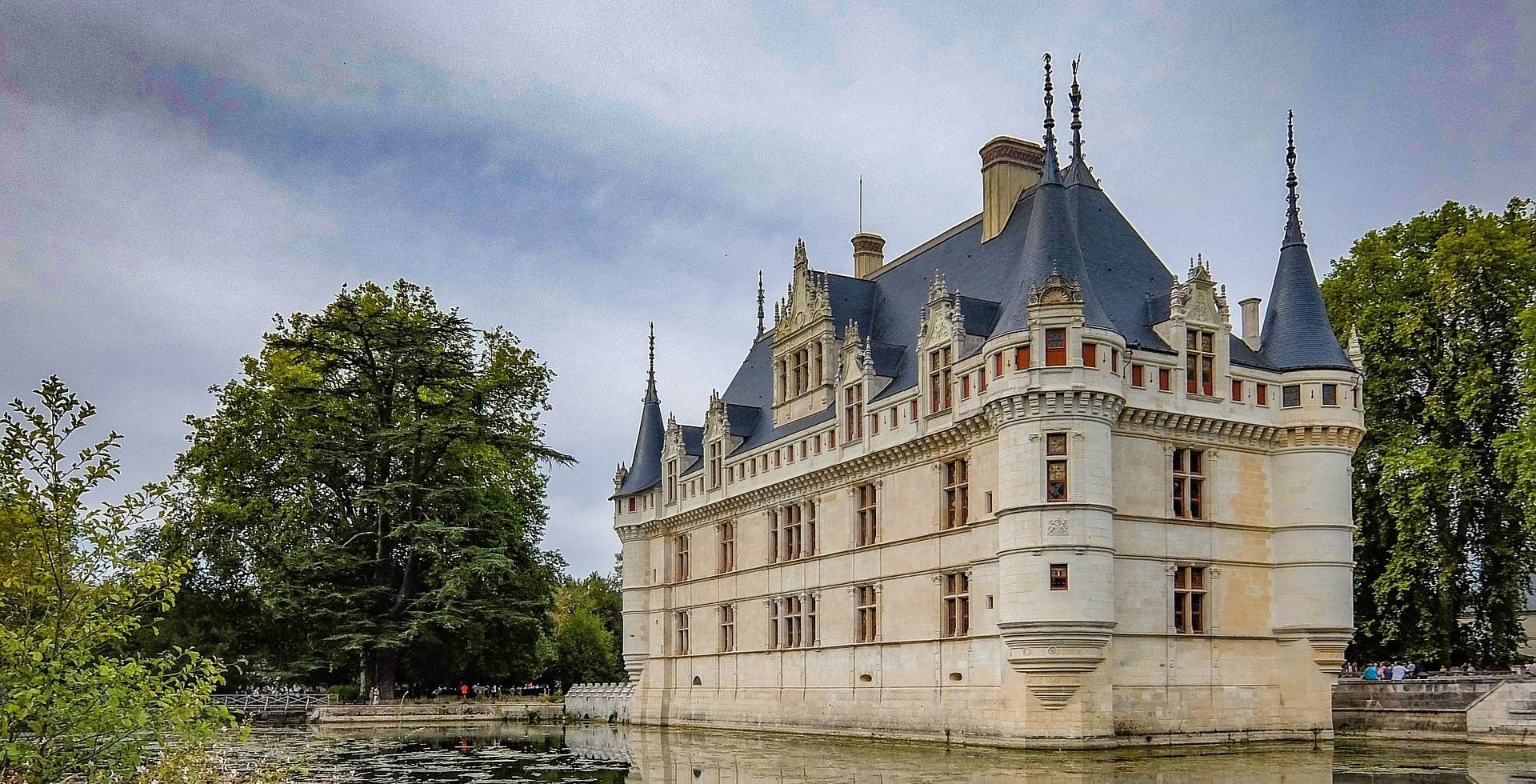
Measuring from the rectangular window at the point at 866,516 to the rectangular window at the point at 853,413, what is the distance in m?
1.12

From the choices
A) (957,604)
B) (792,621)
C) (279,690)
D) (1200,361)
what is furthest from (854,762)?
(279,690)

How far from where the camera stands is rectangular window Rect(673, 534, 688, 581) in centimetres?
4062

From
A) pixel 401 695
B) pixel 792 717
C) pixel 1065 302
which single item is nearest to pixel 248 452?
pixel 401 695

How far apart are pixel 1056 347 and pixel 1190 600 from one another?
5518mm

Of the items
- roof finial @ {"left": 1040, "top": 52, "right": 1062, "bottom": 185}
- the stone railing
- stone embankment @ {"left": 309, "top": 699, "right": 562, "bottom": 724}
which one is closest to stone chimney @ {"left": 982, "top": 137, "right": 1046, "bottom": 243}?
roof finial @ {"left": 1040, "top": 52, "right": 1062, "bottom": 185}

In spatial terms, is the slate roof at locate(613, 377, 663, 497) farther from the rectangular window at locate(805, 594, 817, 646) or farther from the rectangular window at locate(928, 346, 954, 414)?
the rectangular window at locate(928, 346, 954, 414)

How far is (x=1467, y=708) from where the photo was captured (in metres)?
26.0

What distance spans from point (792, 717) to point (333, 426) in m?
17.3

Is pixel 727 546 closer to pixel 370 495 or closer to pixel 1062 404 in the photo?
pixel 370 495

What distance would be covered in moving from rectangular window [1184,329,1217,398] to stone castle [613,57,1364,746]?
52 millimetres

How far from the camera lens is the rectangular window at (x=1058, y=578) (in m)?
25.0

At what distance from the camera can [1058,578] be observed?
25.1 metres

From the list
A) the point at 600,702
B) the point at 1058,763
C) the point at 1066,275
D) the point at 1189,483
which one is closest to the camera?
the point at 1058,763

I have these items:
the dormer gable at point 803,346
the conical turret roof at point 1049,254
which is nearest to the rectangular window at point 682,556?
the dormer gable at point 803,346
